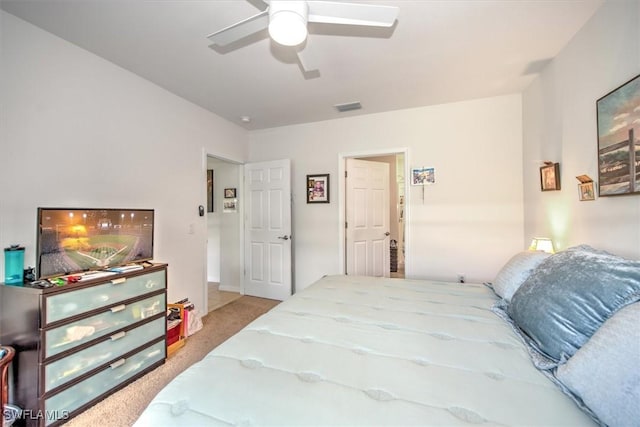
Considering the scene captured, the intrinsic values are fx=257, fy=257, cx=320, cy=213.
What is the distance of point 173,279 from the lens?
278cm

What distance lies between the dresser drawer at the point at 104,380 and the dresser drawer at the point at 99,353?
0.06 m

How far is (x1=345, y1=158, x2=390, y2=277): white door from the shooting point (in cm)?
376

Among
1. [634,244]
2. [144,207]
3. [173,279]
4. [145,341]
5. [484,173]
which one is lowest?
[145,341]

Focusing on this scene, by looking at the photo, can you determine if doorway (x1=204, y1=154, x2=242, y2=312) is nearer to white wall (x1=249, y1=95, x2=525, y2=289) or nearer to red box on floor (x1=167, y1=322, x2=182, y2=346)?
white wall (x1=249, y1=95, x2=525, y2=289)

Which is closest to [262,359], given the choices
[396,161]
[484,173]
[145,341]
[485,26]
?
[145,341]

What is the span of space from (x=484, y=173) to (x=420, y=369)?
2795 millimetres

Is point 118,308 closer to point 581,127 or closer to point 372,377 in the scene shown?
point 372,377

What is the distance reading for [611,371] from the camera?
0.77m

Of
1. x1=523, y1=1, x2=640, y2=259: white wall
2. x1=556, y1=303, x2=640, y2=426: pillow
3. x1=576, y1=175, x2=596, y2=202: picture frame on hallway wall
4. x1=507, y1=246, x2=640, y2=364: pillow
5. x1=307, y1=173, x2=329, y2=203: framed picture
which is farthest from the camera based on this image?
x1=307, y1=173, x2=329, y2=203: framed picture

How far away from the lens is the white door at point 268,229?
3768mm

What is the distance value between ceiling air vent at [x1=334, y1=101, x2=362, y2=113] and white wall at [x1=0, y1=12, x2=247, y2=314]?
65.7 inches

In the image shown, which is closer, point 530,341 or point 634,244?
point 530,341

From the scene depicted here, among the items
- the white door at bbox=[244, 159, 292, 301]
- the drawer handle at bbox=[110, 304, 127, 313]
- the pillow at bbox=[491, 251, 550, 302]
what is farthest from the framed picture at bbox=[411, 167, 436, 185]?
the drawer handle at bbox=[110, 304, 127, 313]

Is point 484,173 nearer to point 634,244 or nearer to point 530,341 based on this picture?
point 634,244
